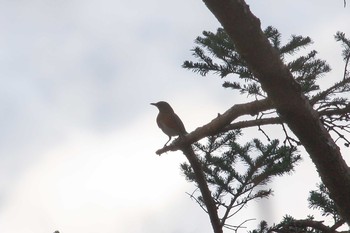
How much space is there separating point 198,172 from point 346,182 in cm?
135

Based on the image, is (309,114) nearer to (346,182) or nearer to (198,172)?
(346,182)

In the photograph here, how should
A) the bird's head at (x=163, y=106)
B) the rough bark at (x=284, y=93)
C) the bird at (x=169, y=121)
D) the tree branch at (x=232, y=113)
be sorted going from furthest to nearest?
the bird's head at (x=163, y=106), the bird at (x=169, y=121), the tree branch at (x=232, y=113), the rough bark at (x=284, y=93)

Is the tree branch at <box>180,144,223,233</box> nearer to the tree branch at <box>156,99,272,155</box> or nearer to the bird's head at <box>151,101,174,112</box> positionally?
the tree branch at <box>156,99,272,155</box>

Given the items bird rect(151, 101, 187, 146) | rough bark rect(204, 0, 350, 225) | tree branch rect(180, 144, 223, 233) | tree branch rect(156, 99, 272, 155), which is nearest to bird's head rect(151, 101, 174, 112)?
bird rect(151, 101, 187, 146)

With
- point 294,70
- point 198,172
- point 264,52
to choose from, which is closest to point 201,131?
point 198,172

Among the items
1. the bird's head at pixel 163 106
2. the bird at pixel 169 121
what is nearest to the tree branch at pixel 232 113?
the bird at pixel 169 121

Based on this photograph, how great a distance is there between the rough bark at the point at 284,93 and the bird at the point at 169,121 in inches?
60.1

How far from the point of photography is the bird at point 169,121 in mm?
3969

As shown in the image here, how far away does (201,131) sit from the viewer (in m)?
3.03

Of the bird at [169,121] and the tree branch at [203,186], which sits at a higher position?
the bird at [169,121]

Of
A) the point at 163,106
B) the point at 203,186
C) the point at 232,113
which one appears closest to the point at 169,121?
the point at 163,106

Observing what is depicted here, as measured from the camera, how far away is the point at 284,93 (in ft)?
7.75

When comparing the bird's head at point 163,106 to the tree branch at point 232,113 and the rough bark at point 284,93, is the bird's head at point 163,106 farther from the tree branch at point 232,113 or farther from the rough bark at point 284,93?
the rough bark at point 284,93

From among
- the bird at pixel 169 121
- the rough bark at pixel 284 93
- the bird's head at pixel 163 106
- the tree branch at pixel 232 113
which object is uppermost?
the bird's head at pixel 163 106
